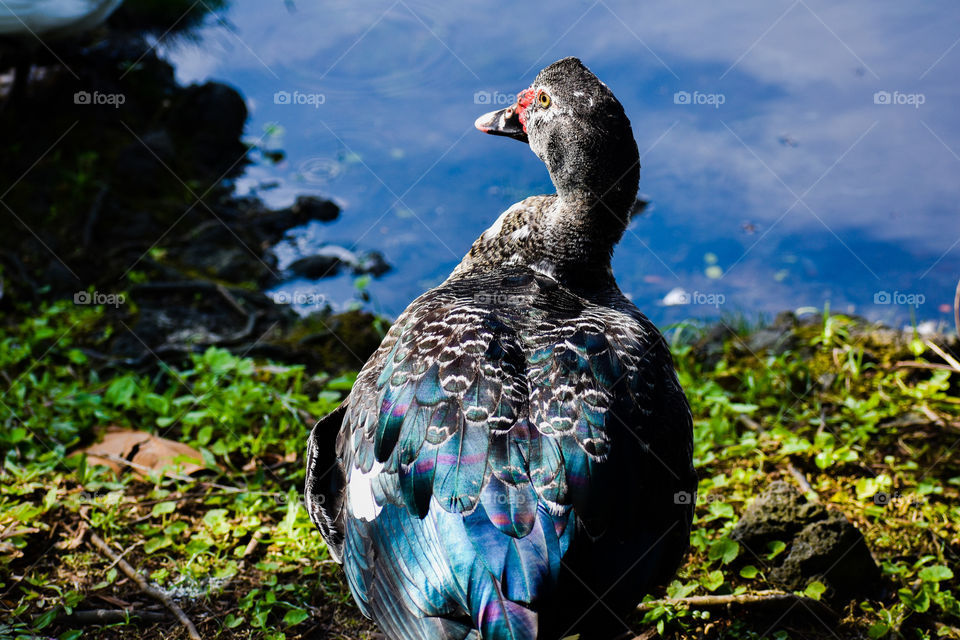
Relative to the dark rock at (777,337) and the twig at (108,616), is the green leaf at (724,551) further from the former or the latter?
the dark rock at (777,337)

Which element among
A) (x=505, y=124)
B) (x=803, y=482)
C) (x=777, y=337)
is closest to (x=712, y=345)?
(x=777, y=337)

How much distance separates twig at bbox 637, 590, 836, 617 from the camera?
279cm

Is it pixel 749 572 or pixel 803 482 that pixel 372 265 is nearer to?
pixel 803 482

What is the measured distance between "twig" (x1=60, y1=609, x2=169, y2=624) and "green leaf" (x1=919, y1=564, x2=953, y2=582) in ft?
9.19

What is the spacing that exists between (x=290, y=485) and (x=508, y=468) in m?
1.81

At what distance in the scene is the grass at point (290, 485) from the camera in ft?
9.35

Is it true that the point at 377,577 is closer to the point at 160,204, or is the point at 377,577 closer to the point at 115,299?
the point at 115,299

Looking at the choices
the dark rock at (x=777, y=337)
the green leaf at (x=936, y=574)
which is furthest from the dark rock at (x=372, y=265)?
the green leaf at (x=936, y=574)

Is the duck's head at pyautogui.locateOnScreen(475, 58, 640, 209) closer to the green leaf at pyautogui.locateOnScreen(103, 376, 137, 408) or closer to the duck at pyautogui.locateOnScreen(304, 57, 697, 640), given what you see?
the duck at pyautogui.locateOnScreen(304, 57, 697, 640)

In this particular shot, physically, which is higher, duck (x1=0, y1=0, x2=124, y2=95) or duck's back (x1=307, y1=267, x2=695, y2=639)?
duck (x1=0, y1=0, x2=124, y2=95)

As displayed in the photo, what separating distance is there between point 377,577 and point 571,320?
98 centimetres

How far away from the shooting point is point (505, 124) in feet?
11.0

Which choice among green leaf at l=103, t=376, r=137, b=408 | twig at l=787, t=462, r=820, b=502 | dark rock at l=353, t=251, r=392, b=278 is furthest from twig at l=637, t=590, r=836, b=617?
dark rock at l=353, t=251, r=392, b=278

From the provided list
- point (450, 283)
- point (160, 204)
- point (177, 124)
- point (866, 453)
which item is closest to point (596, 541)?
point (450, 283)
